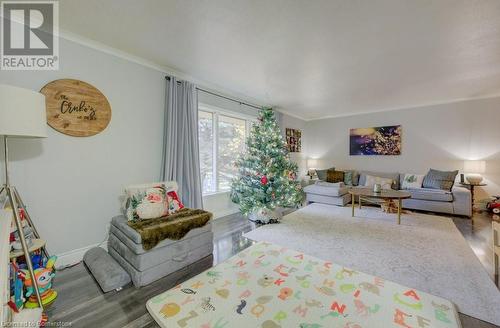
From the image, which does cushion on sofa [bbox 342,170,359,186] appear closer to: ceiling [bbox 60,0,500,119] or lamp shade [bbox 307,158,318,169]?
lamp shade [bbox 307,158,318,169]

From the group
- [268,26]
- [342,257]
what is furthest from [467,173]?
[268,26]

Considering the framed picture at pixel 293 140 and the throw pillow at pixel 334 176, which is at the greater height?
the framed picture at pixel 293 140

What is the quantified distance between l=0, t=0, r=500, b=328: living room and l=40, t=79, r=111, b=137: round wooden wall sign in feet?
0.06

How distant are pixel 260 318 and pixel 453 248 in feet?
9.17

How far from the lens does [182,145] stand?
3211 mm

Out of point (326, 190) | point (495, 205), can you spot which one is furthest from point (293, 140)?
point (495, 205)

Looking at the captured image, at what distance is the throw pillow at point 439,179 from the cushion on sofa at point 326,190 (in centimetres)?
169

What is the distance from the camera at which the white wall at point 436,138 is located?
4.41 meters

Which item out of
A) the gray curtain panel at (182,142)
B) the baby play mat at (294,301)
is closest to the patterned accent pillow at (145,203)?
the gray curtain panel at (182,142)

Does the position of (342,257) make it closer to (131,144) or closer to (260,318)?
(260,318)

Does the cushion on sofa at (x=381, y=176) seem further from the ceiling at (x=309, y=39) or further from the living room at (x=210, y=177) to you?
the ceiling at (x=309, y=39)

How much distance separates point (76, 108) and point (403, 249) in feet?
14.2

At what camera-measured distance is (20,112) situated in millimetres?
1479

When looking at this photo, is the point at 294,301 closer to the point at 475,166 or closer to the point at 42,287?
the point at 42,287
